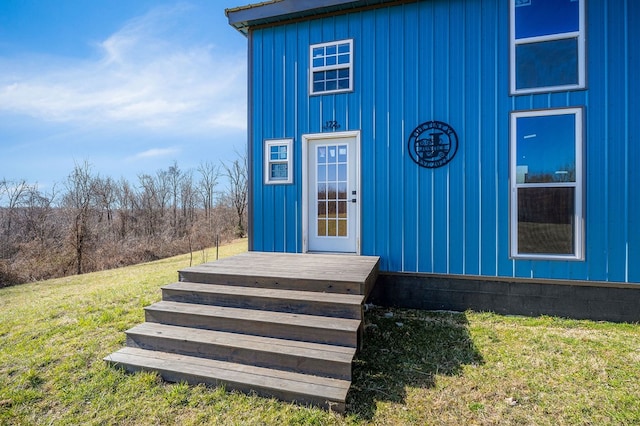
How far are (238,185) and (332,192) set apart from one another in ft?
49.6

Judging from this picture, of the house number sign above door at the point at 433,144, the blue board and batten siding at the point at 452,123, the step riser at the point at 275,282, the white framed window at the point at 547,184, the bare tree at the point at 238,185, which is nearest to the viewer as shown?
the step riser at the point at 275,282

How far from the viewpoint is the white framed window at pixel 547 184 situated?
381 cm

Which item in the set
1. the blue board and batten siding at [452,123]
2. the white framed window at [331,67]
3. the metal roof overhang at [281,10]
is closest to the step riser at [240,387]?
the blue board and batten siding at [452,123]

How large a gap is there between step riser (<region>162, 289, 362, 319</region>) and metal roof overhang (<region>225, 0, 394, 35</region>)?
4.23 metres

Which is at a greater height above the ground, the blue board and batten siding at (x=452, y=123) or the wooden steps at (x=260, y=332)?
the blue board and batten siding at (x=452, y=123)

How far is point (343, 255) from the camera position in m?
4.61

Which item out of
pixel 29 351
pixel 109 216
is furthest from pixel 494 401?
pixel 109 216

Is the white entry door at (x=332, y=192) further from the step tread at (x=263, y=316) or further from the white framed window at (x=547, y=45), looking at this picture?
the white framed window at (x=547, y=45)

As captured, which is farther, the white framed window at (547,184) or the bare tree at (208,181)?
the bare tree at (208,181)

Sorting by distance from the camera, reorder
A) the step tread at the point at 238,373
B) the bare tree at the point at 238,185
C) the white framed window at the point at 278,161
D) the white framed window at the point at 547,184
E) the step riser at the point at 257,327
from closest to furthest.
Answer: the step tread at the point at 238,373
the step riser at the point at 257,327
the white framed window at the point at 547,184
the white framed window at the point at 278,161
the bare tree at the point at 238,185

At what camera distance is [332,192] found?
15.9 ft

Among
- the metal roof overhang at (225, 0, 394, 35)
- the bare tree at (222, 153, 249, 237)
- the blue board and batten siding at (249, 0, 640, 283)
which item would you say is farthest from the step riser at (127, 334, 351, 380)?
the bare tree at (222, 153, 249, 237)

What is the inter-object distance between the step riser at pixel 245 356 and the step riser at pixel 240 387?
9.0 inches

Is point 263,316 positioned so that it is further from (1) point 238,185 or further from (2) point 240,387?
(1) point 238,185
